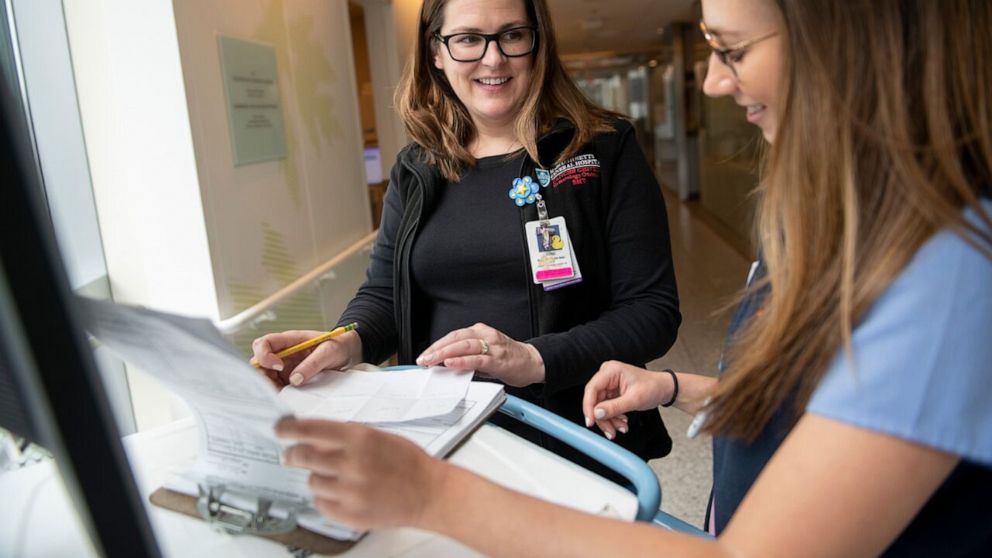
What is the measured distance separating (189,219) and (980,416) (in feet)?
7.69

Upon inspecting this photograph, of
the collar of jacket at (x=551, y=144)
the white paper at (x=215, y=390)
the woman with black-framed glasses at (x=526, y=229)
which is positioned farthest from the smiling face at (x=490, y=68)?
the white paper at (x=215, y=390)

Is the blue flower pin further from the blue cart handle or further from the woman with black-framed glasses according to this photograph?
the blue cart handle

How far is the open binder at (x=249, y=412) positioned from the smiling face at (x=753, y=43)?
1.85ft

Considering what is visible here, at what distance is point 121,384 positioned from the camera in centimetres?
240

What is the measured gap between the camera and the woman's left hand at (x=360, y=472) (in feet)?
2.11

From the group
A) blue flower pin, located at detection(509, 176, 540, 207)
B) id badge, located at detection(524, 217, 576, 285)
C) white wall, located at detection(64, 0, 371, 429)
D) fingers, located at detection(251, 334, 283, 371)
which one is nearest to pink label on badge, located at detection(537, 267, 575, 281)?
id badge, located at detection(524, 217, 576, 285)

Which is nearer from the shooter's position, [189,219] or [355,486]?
[355,486]

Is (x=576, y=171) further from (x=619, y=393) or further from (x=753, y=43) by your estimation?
(x=753, y=43)

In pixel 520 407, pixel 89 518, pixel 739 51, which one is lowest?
pixel 520 407

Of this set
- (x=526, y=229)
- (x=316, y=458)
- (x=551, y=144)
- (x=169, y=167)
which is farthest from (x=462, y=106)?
(x=316, y=458)

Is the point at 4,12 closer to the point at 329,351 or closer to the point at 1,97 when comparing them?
the point at 329,351

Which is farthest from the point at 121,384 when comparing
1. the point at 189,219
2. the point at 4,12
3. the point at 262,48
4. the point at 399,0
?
the point at 399,0

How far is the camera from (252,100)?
9.14 ft

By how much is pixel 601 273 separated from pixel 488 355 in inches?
17.9
